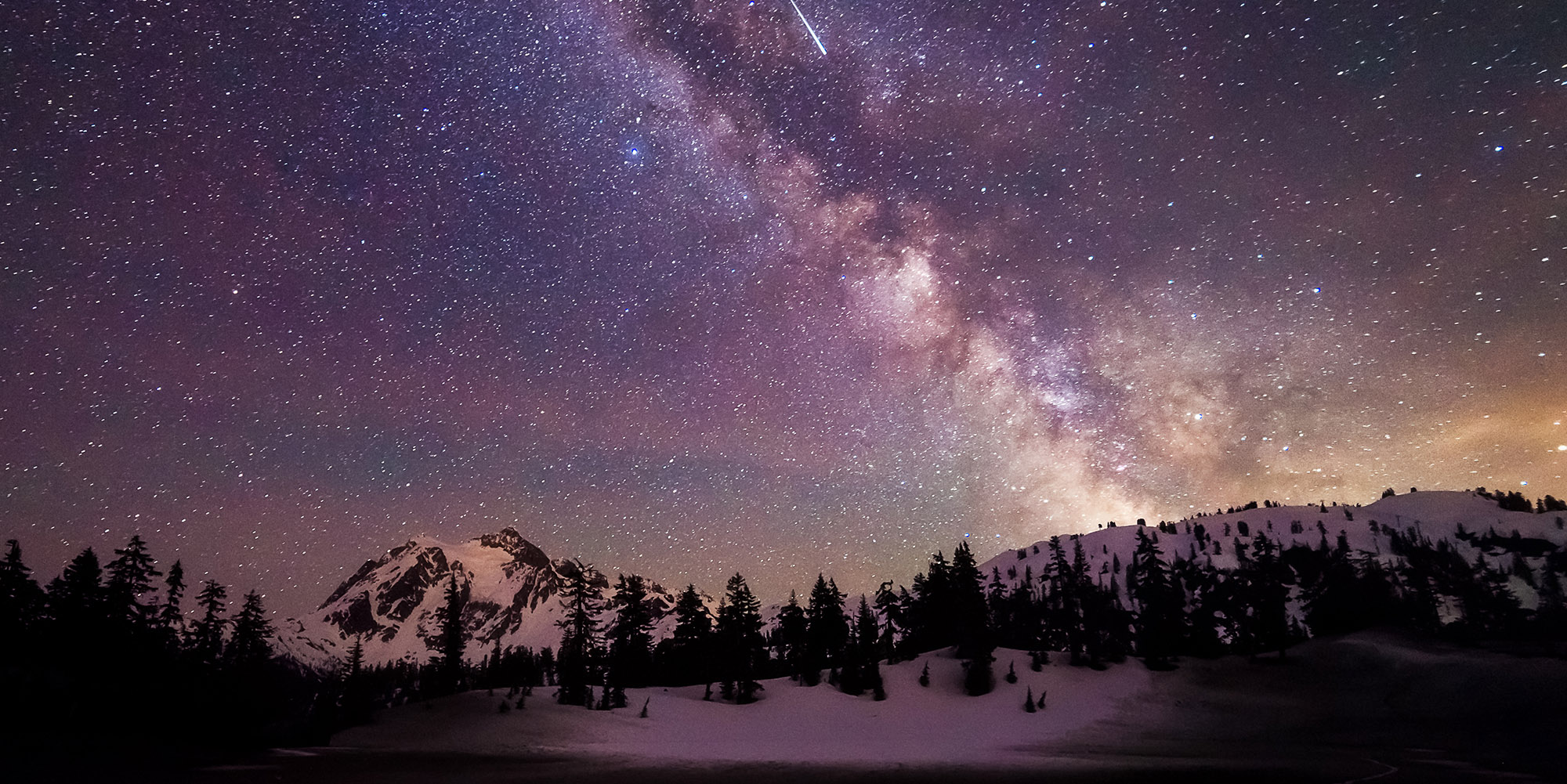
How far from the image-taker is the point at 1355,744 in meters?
44.7

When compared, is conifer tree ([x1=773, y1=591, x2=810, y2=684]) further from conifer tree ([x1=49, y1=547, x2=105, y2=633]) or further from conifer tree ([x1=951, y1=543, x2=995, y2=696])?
conifer tree ([x1=49, y1=547, x2=105, y2=633])

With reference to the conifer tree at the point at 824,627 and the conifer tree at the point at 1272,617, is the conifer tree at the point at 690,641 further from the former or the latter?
the conifer tree at the point at 1272,617

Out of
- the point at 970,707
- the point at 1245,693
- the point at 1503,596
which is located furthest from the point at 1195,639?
the point at 1503,596

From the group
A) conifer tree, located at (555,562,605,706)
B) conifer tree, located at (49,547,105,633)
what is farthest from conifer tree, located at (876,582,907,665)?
conifer tree, located at (49,547,105,633)

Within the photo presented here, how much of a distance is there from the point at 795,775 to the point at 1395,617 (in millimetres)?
85068

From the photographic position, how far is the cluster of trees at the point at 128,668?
129ft

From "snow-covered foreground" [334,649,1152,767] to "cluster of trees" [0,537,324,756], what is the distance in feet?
24.4

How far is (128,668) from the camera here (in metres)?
51.0

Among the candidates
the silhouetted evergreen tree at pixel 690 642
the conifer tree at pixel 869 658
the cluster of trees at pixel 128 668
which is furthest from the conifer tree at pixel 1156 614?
the cluster of trees at pixel 128 668

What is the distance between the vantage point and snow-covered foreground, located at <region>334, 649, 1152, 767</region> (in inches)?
1658

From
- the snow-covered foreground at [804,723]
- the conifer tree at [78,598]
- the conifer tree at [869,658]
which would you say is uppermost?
the conifer tree at [78,598]

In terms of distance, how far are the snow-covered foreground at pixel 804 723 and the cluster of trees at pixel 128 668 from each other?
743cm

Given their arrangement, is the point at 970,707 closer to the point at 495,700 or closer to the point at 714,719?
the point at 714,719

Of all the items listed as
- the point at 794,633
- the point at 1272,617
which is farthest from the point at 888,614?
the point at 1272,617
